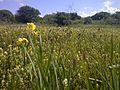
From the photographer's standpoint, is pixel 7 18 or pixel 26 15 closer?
pixel 7 18

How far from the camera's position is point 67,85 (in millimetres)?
1853

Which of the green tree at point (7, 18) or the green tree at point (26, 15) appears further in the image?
the green tree at point (26, 15)

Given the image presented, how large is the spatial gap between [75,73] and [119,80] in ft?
5.00

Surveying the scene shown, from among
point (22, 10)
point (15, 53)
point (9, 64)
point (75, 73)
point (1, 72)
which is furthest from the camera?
point (22, 10)

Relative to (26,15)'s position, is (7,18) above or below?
above

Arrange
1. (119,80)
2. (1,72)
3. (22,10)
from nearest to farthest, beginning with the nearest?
(119,80), (1,72), (22,10)

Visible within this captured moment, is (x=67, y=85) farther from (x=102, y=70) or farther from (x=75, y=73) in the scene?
(x=75, y=73)

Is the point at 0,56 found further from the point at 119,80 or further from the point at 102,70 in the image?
the point at 119,80

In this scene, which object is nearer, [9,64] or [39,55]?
[39,55]

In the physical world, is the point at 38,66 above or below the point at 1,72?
above

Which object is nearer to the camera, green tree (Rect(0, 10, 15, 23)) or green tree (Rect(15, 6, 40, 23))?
green tree (Rect(0, 10, 15, 23))

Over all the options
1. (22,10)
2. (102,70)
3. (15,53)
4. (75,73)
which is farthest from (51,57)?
(22,10)

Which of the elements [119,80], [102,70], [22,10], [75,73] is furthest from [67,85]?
[22,10]

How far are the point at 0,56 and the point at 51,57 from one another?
2.61 meters
